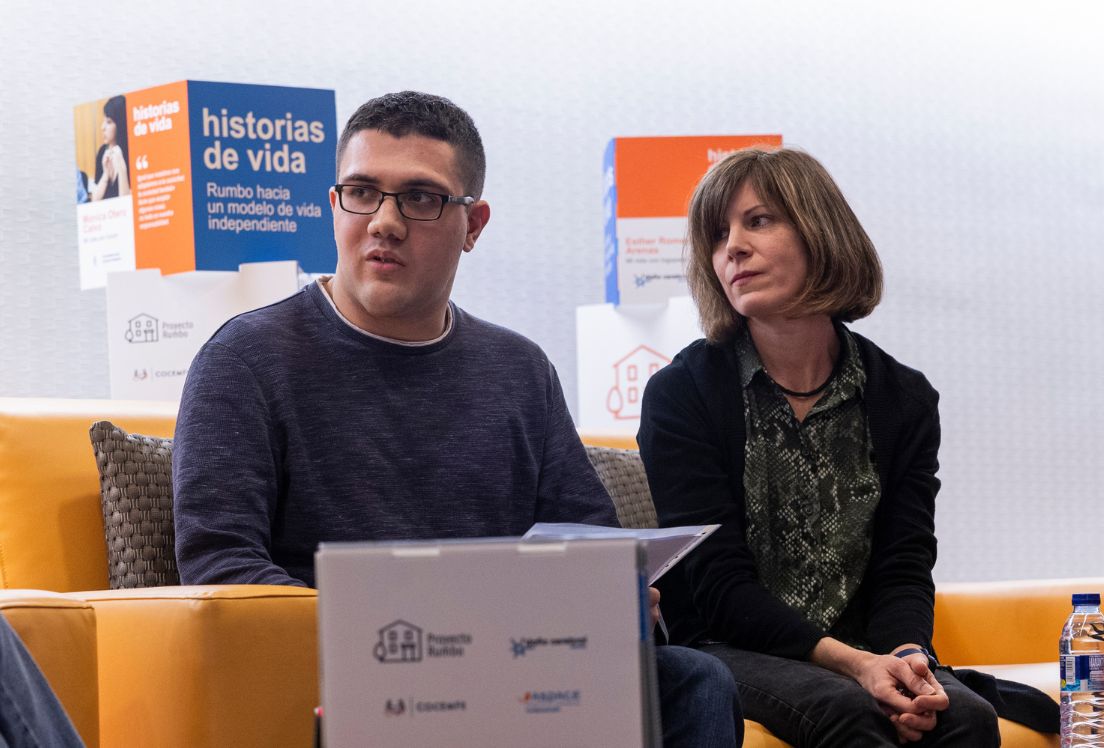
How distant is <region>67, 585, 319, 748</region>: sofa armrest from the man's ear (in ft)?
2.47

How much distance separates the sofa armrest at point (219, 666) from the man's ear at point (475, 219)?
0.75 meters

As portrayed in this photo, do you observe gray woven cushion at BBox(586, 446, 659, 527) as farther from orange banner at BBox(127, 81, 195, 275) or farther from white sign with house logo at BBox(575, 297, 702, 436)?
orange banner at BBox(127, 81, 195, 275)

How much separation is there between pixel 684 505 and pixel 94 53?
2.34 meters

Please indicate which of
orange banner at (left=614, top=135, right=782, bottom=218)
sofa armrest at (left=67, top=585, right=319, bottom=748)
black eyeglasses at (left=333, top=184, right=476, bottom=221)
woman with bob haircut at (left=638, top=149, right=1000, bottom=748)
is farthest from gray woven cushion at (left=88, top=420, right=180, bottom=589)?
orange banner at (left=614, top=135, right=782, bottom=218)

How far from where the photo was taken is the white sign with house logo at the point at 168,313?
2670mm

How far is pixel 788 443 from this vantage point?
2.07 meters

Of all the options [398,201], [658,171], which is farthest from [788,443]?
[658,171]

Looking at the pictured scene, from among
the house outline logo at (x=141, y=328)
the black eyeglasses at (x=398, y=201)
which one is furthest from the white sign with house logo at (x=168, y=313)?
the black eyeglasses at (x=398, y=201)

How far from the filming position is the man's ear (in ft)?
6.68

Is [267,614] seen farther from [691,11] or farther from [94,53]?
[691,11]

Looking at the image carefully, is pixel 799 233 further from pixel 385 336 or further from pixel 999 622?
pixel 999 622

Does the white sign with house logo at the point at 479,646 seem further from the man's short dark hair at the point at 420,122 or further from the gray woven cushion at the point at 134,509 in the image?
the man's short dark hair at the point at 420,122

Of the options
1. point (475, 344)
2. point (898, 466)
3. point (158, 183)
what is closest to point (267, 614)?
point (475, 344)

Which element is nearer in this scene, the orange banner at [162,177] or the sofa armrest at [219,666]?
the sofa armrest at [219,666]
